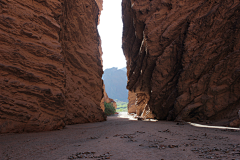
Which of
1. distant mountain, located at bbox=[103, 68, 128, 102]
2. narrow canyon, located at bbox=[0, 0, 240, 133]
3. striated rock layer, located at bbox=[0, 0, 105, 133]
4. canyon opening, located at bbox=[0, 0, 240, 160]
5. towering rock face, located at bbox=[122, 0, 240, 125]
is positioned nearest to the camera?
canyon opening, located at bbox=[0, 0, 240, 160]

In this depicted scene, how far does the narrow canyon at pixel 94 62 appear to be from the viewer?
5.17 m

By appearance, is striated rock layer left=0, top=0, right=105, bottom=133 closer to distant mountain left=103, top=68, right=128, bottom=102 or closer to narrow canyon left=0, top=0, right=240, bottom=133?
narrow canyon left=0, top=0, right=240, bottom=133

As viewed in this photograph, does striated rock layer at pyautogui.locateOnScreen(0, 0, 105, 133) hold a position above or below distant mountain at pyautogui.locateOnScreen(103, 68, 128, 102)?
below

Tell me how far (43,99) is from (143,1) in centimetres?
1218

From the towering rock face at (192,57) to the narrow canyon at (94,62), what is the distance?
45 mm

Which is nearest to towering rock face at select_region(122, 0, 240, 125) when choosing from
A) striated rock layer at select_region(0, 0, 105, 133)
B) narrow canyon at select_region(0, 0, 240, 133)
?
narrow canyon at select_region(0, 0, 240, 133)

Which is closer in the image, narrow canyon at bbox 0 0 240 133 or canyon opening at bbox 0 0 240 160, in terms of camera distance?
canyon opening at bbox 0 0 240 160

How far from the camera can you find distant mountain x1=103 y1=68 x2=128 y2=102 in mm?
165875

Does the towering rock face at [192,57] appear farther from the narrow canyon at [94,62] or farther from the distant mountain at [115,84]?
the distant mountain at [115,84]

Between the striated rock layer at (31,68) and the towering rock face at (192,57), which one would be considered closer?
the striated rock layer at (31,68)

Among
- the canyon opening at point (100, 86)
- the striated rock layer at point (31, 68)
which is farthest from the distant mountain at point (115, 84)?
the striated rock layer at point (31, 68)

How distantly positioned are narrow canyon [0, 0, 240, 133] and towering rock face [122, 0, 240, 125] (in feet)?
0.15

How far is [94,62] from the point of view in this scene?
1093 centimetres

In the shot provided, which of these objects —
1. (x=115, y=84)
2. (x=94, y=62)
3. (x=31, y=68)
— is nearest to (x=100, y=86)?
(x=94, y=62)
